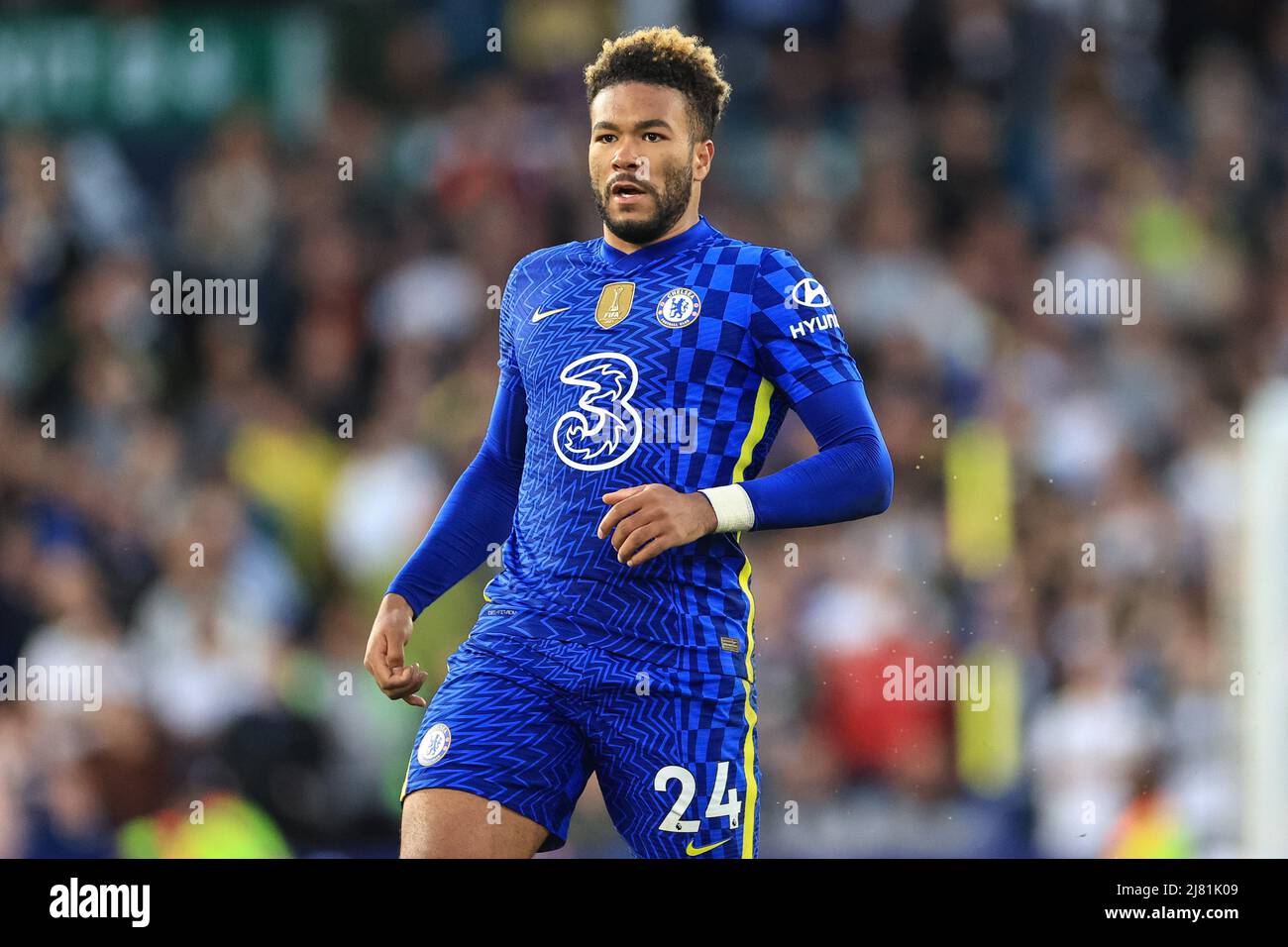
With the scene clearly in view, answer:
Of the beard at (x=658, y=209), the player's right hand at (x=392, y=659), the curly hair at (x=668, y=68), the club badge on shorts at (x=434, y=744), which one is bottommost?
the club badge on shorts at (x=434, y=744)

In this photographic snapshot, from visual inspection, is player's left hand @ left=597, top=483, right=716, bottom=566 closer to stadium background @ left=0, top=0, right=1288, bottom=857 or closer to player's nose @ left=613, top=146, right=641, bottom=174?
player's nose @ left=613, top=146, right=641, bottom=174

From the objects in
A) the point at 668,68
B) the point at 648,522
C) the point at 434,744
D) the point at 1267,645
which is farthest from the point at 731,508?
the point at 1267,645

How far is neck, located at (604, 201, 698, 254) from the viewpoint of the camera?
4.11m

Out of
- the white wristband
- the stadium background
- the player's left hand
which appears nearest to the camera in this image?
the player's left hand

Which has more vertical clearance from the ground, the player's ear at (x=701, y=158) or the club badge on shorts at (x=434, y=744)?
the player's ear at (x=701, y=158)

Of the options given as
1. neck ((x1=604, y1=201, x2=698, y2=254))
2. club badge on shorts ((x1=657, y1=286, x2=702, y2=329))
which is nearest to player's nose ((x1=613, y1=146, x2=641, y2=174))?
neck ((x1=604, y1=201, x2=698, y2=254))

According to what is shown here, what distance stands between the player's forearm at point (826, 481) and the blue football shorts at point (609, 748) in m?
0.38

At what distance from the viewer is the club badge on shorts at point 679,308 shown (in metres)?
3.96

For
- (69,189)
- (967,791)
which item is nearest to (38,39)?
(69,189)

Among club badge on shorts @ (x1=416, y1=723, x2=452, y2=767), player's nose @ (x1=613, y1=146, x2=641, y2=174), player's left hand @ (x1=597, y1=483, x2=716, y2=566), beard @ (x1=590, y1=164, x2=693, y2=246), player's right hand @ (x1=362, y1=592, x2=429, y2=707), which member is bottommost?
club badge on shorts @ (x1=416, y1=723, x2=452, y2=767)

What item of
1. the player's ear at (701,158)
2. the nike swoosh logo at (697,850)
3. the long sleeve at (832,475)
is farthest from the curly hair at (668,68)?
the nike swoosh logo at (697,850)

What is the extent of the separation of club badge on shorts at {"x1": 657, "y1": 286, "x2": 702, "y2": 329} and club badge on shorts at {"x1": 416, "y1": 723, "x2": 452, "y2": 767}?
101cm

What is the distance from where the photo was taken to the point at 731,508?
12.3ft

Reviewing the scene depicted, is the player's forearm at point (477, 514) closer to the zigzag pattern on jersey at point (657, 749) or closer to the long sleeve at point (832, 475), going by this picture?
the zigzag pattern on jersey at point (657, 749)
